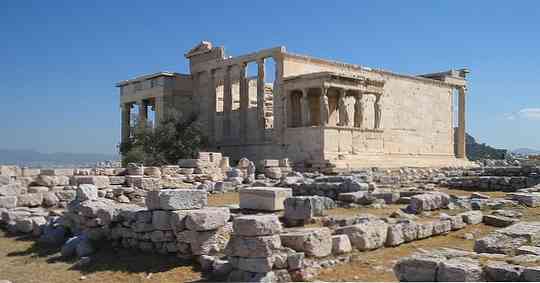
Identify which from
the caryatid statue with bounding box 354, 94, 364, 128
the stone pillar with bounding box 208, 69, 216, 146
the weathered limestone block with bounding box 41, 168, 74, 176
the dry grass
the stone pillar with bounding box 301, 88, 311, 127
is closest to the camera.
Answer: the dry grass

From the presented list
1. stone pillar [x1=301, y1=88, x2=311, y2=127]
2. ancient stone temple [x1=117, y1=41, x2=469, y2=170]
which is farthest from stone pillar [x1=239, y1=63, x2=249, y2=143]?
stone pillar [x1=301, y1=88, x2=311, y2=127]

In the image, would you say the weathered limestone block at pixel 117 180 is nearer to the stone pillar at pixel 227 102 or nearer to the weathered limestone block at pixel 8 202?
the weathered limestone block at pixel 8 202

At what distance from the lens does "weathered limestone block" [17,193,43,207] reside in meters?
14.5

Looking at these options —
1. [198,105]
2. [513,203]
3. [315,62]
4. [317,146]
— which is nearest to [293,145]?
[317,146]

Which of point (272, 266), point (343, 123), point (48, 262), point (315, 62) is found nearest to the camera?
point (272, 266)

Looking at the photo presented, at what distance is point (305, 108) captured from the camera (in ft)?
91.7

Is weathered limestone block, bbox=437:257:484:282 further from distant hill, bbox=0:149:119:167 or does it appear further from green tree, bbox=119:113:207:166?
distant hill, bbox=0:149:119:167

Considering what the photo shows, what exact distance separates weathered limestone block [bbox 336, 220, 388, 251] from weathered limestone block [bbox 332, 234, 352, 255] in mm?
196

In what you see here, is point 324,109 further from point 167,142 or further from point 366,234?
point 366,234

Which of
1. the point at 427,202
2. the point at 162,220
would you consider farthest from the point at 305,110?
the point at 162,220

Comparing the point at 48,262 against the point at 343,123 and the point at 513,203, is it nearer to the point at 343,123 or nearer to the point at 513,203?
the point at 513,203

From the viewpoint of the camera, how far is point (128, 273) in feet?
27.1

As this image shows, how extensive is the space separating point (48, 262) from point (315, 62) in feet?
75.9

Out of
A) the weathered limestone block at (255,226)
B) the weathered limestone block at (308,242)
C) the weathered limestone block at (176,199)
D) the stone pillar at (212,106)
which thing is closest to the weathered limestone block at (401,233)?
the weathered limestone block at (308,242)
